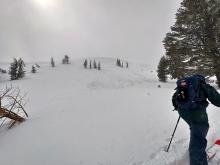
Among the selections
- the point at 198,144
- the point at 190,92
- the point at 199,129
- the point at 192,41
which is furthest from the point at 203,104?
the point at 192,41

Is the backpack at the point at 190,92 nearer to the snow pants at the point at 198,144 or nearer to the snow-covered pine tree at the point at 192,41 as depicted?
the snow pants at the point at 198,144

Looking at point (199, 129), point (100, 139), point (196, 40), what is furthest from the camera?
point (196, 40)

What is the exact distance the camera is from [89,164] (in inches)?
237

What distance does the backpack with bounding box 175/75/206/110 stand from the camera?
4.46m

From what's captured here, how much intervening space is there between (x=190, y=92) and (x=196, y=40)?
1297 centimetres

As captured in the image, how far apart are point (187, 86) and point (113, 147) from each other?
3310 mm

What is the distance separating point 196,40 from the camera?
1619cm

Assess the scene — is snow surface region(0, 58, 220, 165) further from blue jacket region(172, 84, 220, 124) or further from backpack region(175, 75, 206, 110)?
backpack region(175, 75, 206, 110)

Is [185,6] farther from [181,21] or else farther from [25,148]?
[25,148]

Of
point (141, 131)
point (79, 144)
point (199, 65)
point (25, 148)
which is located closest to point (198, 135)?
point (141, 131)

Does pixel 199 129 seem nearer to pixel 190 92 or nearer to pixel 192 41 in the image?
pixel 190 92

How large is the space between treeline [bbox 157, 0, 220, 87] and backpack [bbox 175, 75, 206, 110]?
11739mm

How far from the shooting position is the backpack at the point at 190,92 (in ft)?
14.6

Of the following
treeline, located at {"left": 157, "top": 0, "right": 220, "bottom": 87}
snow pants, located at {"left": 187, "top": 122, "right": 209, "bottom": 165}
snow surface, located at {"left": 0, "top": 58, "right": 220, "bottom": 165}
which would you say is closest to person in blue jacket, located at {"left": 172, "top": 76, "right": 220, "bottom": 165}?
snow pants, located at {"left": 187, "top": 122, "right": 209, "bottom": 165}
